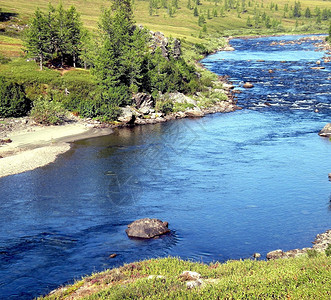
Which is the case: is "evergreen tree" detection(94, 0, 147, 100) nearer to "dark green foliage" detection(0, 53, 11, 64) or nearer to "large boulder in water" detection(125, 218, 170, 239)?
"dark green foliage" detection(0, 53, 11, 64)

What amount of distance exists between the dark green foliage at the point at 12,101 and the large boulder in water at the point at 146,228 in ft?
128

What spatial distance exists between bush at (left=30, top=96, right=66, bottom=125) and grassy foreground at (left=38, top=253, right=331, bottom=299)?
4258 centimetres

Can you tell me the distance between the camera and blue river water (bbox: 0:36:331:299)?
29.7 meters

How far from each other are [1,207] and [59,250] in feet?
32.4

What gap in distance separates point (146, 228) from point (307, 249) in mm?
11513

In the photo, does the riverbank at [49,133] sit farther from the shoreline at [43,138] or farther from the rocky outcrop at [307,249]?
the rocky outcrop at [307,249]

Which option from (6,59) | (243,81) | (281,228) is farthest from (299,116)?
(6,59)

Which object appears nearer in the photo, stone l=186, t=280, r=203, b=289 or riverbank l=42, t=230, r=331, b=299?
riverbank l=42, t=230, r=331, b=299

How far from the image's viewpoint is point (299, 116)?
66750mm

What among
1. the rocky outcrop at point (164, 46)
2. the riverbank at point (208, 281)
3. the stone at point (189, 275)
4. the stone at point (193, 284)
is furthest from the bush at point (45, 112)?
the stone at point (193, 284)

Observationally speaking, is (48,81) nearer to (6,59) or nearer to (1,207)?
(6,59)

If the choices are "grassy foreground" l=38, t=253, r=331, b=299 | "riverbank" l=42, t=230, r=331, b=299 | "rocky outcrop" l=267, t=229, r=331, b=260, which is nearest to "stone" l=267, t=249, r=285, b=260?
"rocky outcrop" l=267, t=229, r=331, b=260

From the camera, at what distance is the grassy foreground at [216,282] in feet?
59.2

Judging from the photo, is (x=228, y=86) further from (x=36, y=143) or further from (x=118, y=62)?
(x=36, y=143)
